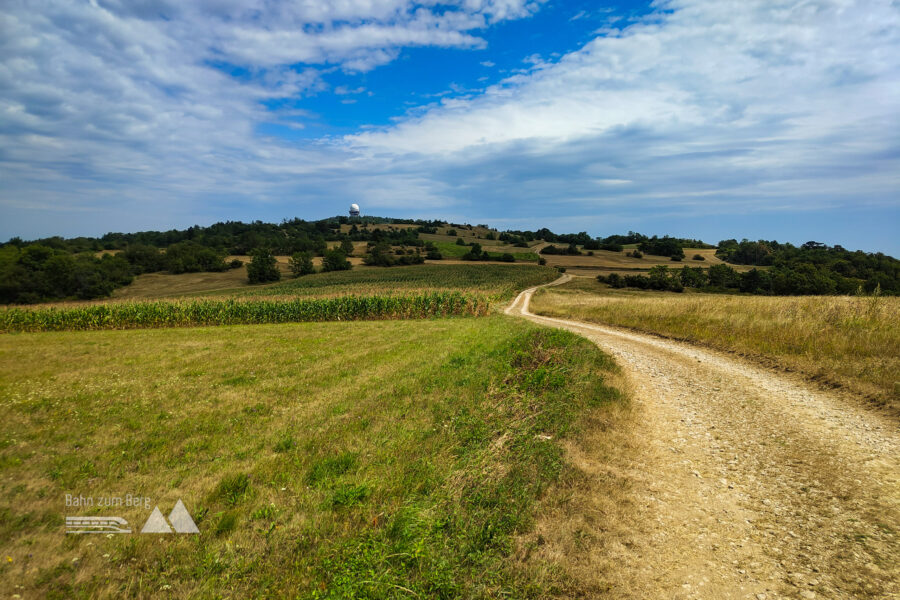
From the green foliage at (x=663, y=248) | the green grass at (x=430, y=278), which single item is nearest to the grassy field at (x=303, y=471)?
the green grass at (x=430, y=278)

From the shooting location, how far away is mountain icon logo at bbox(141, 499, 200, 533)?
468 centimetres

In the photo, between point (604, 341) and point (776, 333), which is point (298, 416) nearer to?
point (604, 341)

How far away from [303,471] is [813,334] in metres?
15.1

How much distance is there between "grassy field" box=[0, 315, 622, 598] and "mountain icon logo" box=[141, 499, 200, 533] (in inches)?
4.4

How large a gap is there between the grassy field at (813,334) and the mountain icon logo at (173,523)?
12.3 m

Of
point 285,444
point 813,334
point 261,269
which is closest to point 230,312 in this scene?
point 285,444

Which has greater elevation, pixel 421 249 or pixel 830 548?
pixel 421 249

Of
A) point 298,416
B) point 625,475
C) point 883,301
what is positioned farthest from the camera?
point 883,301

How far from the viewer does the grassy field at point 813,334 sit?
349 inches

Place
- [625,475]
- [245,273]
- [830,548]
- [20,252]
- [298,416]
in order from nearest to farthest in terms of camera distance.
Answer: [830,548] → [625,475] → [298,416] → [20,252] → [245,273]

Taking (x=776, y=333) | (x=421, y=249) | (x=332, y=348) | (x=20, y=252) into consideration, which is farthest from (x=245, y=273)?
(x=776, y=333)

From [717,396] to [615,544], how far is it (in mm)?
6453

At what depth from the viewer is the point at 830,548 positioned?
3.98 meters

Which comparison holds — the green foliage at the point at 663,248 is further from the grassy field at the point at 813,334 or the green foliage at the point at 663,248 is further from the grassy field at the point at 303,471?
the grassy field at the point at 303,471
